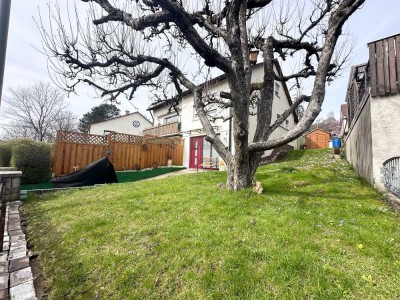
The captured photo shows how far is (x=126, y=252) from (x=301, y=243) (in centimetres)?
242

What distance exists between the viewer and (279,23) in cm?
669

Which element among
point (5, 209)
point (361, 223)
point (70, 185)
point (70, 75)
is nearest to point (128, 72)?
point (70, 75)

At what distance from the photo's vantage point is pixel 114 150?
1259 centimetres

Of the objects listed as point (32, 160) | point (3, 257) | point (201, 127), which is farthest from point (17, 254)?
point (201, 127)

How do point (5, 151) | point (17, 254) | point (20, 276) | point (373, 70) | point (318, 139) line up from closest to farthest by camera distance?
point (20, 276)
point (17, 254)
point (373, 70)
point (5, 151)
point (318, 139)

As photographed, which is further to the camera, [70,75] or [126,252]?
[70,75]

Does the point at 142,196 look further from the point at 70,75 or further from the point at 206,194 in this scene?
the point at 70,75

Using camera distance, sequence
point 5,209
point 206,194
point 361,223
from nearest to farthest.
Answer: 1. point 361,223
2. point 206,194
3. point 5,209

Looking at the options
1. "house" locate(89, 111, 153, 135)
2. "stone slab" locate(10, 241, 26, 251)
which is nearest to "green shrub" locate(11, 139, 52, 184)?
"stone slab" locate(10, 241, 26, 251)

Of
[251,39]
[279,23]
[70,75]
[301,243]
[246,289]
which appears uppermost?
[279,23]

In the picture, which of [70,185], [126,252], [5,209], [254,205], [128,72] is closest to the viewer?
[126,252]

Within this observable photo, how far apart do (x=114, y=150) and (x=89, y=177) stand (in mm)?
4627

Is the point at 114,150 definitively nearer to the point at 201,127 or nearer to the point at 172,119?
the point at 201,127

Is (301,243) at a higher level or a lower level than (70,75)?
lower
